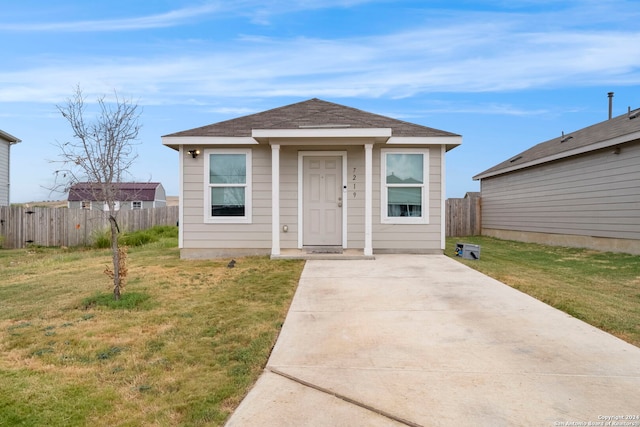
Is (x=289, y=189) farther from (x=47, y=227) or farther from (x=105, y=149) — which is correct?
(x=47, y=227)

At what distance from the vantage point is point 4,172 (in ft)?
60.7

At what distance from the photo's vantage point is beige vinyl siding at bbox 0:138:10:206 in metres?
18.2

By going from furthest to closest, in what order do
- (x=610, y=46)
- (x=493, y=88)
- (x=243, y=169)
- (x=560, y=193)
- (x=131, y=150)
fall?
(x=493, y=88), (x=560, y=193), (x=610, y=46), (x=243, y=169), (x=131, y=150)

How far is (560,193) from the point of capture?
13086 millimetres

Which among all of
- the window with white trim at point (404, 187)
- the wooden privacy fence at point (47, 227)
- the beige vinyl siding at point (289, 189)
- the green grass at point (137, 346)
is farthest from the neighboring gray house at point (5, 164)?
the window with white trim at point (404, 187)

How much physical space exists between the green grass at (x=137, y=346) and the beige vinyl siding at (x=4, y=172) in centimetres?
Result: 1512

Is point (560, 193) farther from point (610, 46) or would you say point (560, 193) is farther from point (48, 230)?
point (48, 230)

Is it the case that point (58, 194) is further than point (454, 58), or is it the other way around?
point (454, 58)

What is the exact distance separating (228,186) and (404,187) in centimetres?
413

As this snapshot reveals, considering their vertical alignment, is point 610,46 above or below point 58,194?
above

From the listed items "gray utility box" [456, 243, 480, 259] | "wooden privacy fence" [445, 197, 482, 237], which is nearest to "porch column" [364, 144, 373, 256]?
"gray utility box" [456, 243, 480, 259]

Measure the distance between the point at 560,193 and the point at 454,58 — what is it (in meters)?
5.97

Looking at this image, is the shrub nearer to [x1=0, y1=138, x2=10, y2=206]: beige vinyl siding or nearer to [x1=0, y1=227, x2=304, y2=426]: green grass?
[x1=0, y1=227, x2=304, y2=426]: green grass

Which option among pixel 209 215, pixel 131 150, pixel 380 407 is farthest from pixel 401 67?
pixel 380 407
